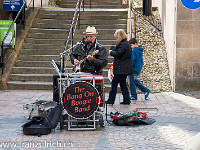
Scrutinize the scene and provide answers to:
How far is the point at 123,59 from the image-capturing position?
31.4ft

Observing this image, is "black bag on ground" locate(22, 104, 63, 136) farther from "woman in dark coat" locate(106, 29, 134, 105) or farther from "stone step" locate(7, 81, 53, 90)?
"stone step" locate(7, 81, 53, 90)

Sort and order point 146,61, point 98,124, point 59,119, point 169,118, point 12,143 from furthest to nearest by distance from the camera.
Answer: point 146,61 → point 169,118 → point 98,124 → point 59,119 → point 12,143

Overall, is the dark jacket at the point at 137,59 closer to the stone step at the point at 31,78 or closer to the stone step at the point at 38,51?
the stone step at the point at 31,78

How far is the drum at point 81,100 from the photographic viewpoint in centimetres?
675

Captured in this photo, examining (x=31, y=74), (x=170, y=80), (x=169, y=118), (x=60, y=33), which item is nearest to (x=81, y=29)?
(x=60, y=33)

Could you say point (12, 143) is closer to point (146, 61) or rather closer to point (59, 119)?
point (59, 119)

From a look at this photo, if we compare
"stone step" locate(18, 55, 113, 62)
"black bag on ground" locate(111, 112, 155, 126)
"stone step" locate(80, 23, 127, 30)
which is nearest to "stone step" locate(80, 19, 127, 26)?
"stone step" locate(80, 23, 127, 30)

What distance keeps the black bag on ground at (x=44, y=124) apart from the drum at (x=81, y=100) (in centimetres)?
18

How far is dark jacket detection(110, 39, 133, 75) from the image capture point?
9453mm

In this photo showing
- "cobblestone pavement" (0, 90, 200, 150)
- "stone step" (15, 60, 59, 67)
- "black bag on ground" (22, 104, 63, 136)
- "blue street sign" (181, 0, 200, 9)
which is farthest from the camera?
"stone step" (15, 60, 59, 67)

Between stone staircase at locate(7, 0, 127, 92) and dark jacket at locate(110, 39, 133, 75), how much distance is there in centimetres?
266

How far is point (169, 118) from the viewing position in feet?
26.2

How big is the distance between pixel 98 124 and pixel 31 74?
6.36 m

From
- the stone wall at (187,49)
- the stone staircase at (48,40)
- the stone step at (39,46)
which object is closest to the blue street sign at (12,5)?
the stone staircase at (48,40)
